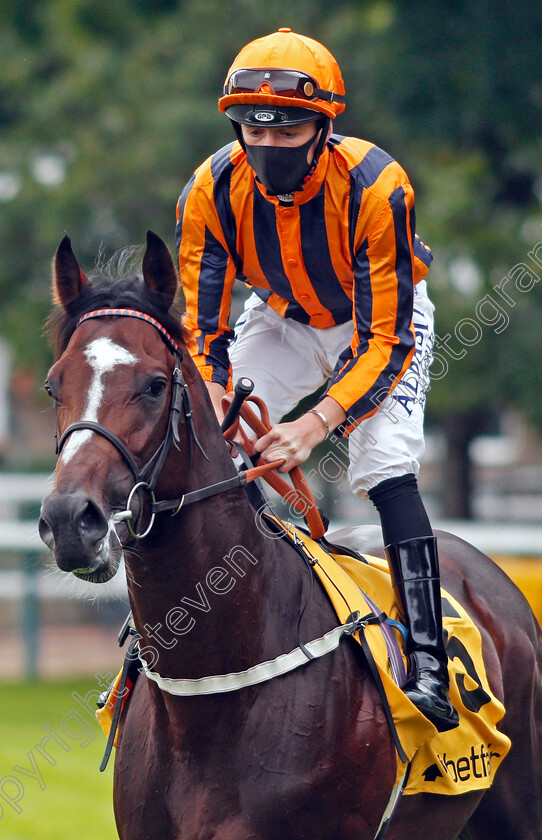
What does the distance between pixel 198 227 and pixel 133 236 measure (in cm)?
1030

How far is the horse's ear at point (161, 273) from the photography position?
3.11 metres

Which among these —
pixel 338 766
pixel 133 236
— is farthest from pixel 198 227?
pixel 133 236

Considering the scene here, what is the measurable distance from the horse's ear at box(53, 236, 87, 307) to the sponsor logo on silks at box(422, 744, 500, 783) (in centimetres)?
186

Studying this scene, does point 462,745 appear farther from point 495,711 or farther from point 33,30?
point 33,30

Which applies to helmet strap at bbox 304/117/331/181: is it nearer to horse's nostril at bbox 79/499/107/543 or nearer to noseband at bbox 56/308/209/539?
noseband at bbox 56/308/209/539

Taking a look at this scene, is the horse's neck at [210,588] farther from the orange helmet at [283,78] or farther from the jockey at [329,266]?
the orange helmet at [283,78]

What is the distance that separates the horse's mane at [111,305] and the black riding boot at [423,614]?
1.13m

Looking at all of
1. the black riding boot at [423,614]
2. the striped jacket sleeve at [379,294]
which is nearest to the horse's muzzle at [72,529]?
the striped jacket sleeve at [379,294]

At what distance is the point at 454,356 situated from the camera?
1232 centimetres

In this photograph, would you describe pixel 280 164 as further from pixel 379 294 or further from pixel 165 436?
pixel 165 436

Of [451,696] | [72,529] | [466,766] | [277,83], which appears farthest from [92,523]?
[466,766]

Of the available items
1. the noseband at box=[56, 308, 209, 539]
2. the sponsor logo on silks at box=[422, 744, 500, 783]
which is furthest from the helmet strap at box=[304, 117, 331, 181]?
the sponsor logo on silks at box=[422, 744, 500, 783]

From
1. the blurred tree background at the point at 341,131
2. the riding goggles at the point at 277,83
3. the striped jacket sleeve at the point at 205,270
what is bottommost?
the striped jacket sleeve at the point at 205,270

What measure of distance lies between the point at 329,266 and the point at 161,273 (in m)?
0.86
